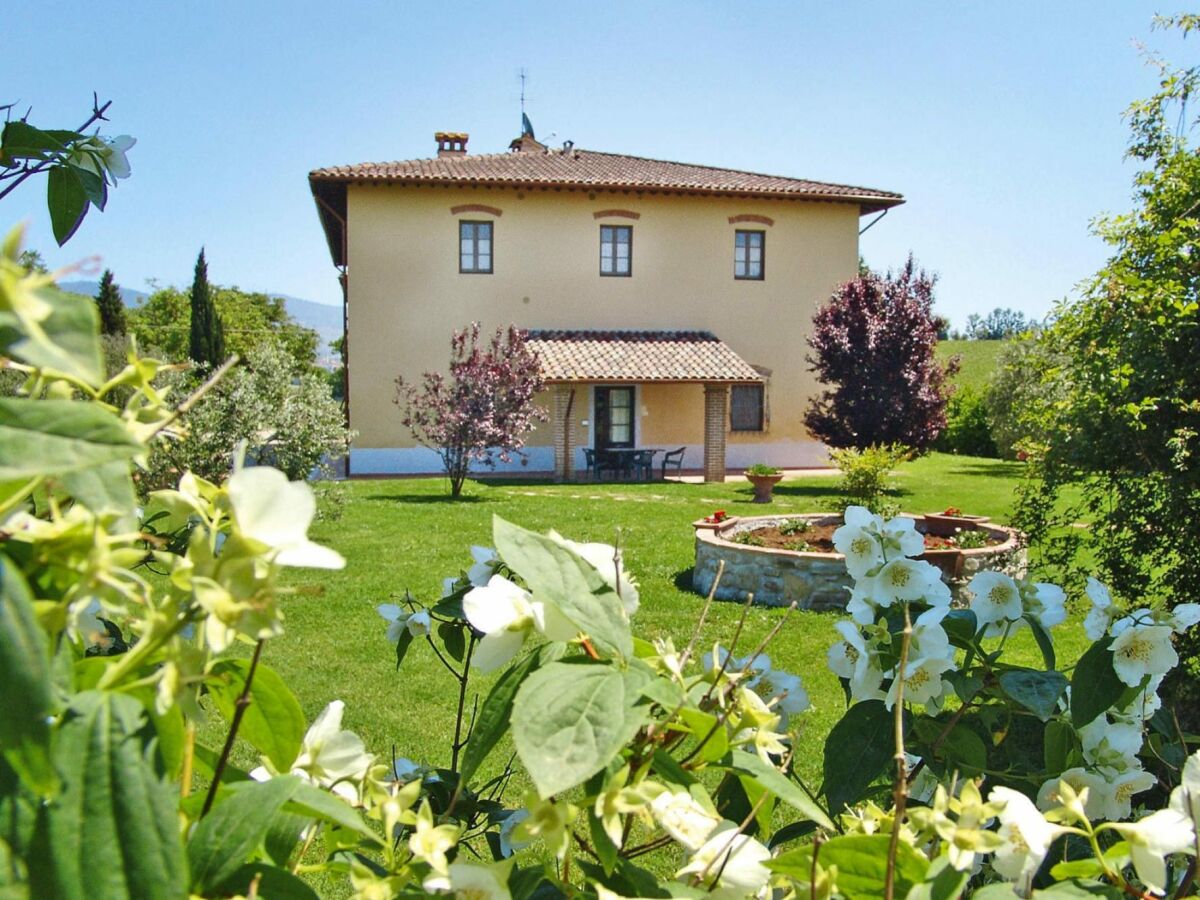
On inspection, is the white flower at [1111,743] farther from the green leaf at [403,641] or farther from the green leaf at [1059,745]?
the green leaf at [403,641]

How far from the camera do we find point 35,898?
1.37 ft

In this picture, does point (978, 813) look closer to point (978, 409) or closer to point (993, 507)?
point (993, 507)

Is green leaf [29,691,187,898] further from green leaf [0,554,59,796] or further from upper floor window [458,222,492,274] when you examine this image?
upper floor window [458,222,492,274]

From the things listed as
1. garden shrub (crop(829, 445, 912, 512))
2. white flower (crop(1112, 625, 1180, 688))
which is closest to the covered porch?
garden shrub (crop(829, 445, 912, 512))

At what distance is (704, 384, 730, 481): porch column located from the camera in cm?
1836

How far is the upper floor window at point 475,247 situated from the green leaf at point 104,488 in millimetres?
19498

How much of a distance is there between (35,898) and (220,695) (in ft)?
0.91

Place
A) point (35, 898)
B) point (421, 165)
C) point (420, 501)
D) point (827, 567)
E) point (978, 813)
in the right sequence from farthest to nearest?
1. point (421, 165)
2. point (420, 501)
3. point (827, 567)
4. point (978, 813)
5. point (35, 898)

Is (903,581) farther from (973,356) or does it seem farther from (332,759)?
(973,356)

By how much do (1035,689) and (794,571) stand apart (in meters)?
7.03

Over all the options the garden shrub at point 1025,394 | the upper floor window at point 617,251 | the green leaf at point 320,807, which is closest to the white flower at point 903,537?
the green leaf at point 320,807

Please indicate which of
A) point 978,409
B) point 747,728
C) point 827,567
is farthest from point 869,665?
point 978,409

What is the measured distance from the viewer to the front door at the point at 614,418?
19719 mm

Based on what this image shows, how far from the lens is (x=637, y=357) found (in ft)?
63.2
